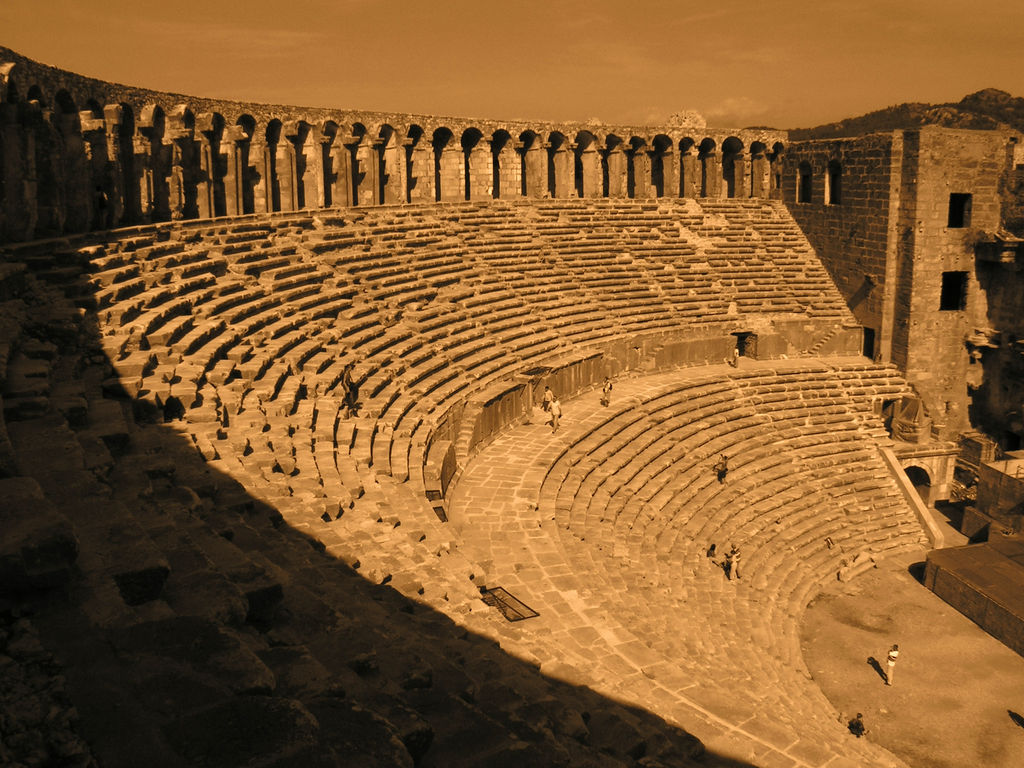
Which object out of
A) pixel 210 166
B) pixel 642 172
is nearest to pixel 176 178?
pixel 210 166

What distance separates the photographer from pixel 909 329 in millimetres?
25609

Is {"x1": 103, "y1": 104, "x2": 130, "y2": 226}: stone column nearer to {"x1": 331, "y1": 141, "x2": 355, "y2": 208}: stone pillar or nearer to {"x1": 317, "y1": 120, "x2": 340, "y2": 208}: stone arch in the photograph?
{"x1": 317, "y1": 120, "x2": 340, "y2": 208}: stone arch

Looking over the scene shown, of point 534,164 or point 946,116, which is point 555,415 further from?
point 946,116

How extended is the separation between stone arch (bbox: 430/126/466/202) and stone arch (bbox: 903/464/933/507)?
1631 centimetres

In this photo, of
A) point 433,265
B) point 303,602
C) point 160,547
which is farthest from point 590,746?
point 433,265

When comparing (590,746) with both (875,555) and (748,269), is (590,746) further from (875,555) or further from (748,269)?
(748,269)

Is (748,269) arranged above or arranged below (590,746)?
above

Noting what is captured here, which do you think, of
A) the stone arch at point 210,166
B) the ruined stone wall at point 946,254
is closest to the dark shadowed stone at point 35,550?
the stone arch at point 210,166

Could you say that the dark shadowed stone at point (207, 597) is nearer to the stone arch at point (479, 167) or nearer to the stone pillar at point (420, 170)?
the stone pillar at point (420, 170)

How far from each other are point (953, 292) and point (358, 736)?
2749 cm

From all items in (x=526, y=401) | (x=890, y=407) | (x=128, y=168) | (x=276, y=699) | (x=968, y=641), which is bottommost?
(x=968, y=641)

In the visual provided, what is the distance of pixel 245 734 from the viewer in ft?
12.1

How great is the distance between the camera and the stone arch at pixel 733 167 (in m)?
31.8

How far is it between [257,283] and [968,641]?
1581 cm
